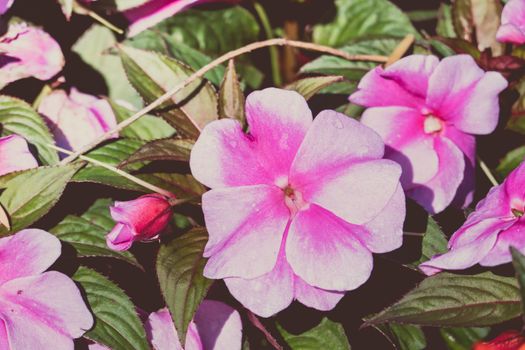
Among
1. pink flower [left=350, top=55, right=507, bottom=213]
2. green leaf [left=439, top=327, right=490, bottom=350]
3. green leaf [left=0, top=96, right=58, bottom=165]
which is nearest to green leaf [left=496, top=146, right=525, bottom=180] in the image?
pink flower [left=350, top=55, right=507, bottom=213]

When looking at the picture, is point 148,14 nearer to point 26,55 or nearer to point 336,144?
point 26,55

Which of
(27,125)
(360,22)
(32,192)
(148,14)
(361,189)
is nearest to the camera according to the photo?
(361,189)

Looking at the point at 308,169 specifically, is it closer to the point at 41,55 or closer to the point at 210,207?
the point at 210,207

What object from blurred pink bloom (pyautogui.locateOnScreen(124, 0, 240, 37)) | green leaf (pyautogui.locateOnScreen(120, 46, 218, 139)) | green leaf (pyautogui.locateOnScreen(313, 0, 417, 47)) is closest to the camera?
green leaf (pyautogui.locateOnScreen(120, 46, 218, 139))

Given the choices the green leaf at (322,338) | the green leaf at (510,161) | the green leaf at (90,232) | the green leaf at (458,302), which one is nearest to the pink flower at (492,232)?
the green leaf at (458,302)

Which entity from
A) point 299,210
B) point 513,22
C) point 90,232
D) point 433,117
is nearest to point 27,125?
point 90,232

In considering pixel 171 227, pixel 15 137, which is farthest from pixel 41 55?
pixel 171 227

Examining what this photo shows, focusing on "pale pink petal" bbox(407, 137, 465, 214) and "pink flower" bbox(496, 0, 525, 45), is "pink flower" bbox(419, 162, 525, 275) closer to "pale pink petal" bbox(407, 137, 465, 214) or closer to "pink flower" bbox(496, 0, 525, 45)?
"pale pink petal" bbox(407, 137, 465, 214)
